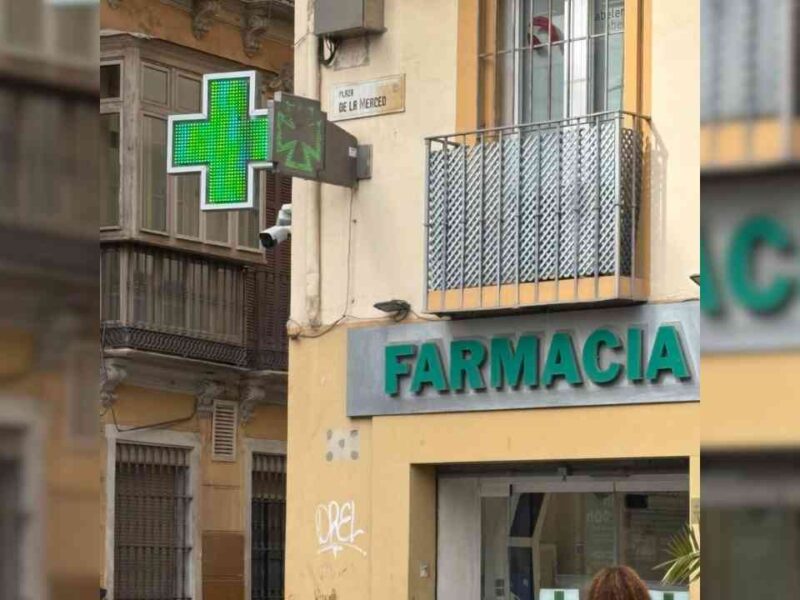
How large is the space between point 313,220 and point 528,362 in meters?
2.05

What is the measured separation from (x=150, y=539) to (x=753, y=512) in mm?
15597

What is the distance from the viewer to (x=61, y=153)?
35.3 inches

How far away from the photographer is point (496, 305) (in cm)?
1121

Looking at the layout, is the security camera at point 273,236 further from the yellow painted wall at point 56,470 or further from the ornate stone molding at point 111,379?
the yellow painted wall at point 56,470

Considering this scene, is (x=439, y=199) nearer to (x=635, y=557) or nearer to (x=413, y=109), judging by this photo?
(x=413, y=109)

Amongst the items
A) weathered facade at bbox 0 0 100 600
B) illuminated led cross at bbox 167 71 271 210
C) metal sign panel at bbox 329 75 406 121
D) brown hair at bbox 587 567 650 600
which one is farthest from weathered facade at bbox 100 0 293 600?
weathered facade at bbox 0 0 100 600

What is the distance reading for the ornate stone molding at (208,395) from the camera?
16.6m

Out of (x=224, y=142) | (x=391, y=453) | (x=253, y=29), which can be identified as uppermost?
(x=253, y=29)

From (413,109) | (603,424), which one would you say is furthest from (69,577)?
(413,109)

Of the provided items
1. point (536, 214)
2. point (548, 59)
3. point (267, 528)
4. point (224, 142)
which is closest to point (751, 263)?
point (536, 214)

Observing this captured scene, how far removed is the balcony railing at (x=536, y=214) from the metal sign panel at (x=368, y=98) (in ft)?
1.90

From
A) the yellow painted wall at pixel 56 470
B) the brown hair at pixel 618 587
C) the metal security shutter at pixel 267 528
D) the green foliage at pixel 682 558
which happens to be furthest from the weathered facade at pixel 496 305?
the yellow painted wall at pixel 56 470

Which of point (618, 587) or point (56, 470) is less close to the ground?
point (56, 470)

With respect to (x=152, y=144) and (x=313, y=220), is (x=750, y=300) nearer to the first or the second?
(x=313, y=220)
